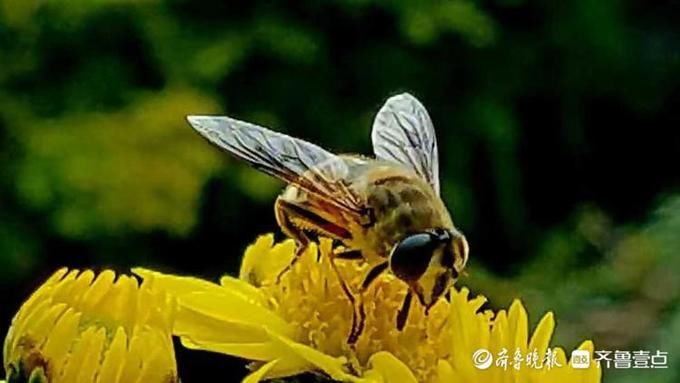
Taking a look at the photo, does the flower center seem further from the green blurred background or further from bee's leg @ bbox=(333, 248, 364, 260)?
the green blurred background

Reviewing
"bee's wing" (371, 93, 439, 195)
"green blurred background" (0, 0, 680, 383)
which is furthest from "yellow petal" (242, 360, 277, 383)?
"green blurred background" (0, 0, 680, 383)

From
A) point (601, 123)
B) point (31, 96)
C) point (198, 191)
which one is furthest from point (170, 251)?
point (601, 123)

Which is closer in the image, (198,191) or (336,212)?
(336,212)

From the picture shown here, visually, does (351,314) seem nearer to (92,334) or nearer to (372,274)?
(372,274)

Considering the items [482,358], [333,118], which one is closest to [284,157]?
[482,358]

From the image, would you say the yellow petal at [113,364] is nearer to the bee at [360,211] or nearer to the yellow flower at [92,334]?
the yellow flower at [92,334]

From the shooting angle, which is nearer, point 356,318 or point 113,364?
point 113,364

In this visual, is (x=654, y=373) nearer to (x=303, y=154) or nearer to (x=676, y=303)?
(x=676, y=303)
